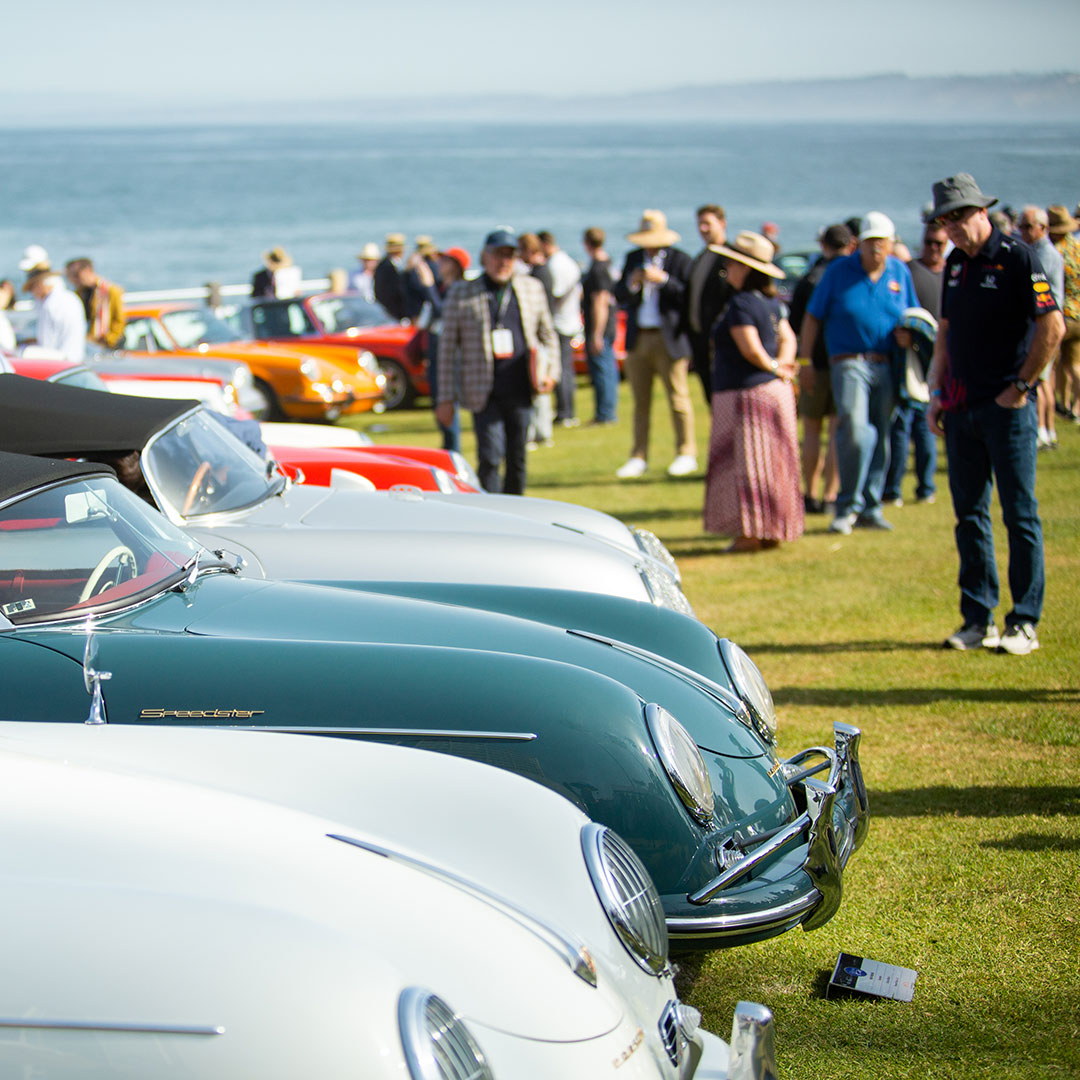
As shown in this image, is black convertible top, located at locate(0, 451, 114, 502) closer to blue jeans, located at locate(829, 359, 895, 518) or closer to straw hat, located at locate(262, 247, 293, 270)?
blue jeans, located at locate(829, 359, 895, 518)

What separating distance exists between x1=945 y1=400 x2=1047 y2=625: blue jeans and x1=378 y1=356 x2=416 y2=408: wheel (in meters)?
10.8

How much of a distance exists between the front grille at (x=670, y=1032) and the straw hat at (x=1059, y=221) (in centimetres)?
1043

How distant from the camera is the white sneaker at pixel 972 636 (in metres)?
6.29

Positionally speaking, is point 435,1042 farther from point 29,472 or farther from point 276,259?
point 276,259

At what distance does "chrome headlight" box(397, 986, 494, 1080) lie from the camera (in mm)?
1838

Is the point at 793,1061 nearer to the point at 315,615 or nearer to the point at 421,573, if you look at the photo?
the point at 315,615

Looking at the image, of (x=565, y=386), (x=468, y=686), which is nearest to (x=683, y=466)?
→ (x=565, y=386)

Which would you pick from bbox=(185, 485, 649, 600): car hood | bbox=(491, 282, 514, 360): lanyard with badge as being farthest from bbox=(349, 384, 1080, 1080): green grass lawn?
bbox=(491, 282, 514, 360): lanyard with badge

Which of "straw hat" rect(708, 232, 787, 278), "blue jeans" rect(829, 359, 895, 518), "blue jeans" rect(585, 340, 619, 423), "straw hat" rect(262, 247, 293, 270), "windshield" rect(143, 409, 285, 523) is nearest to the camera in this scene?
"windshield" rect(143, 409, 285, 523)

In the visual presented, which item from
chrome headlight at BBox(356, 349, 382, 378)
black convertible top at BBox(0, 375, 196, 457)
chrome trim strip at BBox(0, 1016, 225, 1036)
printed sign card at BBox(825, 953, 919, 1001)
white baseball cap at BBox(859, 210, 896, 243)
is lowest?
printed sign card at BBox(825, 953, 919, 1001)

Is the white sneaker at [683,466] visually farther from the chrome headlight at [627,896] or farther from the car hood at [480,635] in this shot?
the chrome headlight at [627,896]

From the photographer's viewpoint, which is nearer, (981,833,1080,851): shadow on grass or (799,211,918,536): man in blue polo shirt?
(981,833,1080,851): shadow on grass

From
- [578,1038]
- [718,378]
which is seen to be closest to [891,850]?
[578,1038]

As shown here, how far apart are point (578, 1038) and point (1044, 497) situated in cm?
881
